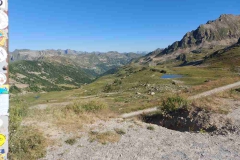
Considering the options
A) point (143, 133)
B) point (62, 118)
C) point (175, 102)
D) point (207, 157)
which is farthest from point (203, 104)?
point (62, 118)

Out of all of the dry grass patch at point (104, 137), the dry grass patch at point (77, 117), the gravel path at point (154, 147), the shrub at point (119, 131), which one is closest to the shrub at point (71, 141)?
the gravel path at point (154, 147)

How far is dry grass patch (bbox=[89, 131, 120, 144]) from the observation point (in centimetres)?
1470

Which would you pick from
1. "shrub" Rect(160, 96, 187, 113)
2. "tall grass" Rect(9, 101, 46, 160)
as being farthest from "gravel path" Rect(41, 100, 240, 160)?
"shrub" Rect(160, 96, 187, 113)

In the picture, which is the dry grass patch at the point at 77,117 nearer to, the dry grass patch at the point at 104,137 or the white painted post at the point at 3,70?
the dry grass patch at the point at 104,137

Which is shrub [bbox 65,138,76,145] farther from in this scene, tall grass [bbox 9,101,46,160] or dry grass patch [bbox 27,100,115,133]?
dry grass patch [bbox 27,100,115,133]

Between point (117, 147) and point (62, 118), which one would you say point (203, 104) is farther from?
point (62, 118)

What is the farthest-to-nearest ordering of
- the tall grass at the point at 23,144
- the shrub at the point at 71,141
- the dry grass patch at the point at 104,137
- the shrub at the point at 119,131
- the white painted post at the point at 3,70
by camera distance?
the shrub at the point at 119,131
the dry grass patch at the point at 104,137
the shrub at the point at 71,141
the tall grass at the point at 23,144
the white painted post at the point at 3,70

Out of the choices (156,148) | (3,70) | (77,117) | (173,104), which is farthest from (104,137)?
(173,104)

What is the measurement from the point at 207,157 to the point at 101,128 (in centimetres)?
846

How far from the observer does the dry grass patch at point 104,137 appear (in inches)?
579

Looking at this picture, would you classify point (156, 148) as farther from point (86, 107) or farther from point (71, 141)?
point (86, 107)

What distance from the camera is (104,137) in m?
15.2

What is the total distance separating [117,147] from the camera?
1366 centimetres

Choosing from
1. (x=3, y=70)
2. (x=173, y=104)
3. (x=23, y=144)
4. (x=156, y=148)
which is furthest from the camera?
(x=173, y=104)
